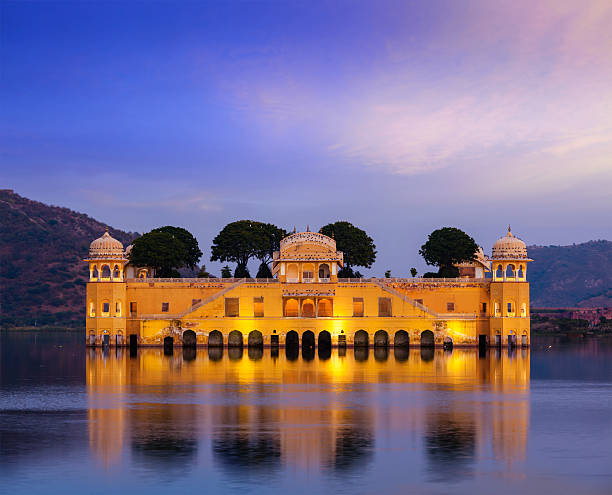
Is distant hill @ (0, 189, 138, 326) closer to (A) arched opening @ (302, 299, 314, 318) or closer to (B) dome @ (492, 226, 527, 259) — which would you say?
(A) arched opening @ (302, 299, 314, 318)

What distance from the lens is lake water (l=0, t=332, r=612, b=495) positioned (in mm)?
22922

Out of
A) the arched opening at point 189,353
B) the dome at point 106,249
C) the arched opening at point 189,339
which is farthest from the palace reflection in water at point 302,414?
the dome at point 106,249

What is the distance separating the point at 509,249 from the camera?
79.4 meters

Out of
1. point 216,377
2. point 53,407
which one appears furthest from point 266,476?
point 216,377

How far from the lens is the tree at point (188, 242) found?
92.9 metres

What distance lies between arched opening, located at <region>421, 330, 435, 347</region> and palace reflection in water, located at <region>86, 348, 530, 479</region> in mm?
18892

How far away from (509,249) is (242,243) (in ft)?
86.6

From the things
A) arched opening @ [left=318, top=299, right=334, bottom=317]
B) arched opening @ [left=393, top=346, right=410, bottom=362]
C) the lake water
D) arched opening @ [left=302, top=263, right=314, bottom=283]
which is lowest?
the lake water

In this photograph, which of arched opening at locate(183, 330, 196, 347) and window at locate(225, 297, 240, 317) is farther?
arched opening at locate(183, 330, 196, 347)

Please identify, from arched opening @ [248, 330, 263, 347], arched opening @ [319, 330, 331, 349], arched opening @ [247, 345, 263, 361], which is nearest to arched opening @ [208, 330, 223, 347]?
arched opening @ [247, 345, 263, 361]

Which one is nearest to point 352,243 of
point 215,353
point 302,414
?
point 215,353

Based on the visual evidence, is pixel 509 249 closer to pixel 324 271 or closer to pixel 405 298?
pixel 405 298

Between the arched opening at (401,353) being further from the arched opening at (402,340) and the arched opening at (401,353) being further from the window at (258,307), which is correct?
the window at (258,307)

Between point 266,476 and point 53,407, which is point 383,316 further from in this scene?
point 266,476
